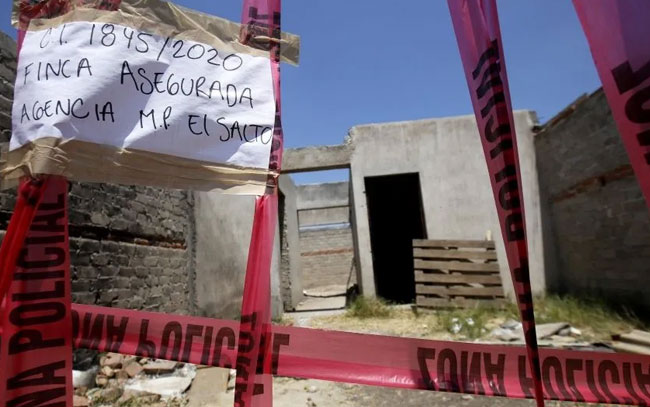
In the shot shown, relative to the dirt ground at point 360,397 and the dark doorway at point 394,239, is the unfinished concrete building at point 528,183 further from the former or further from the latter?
the dark doorway at point 394,239

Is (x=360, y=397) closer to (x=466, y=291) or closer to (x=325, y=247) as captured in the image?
(x=466, y=291)

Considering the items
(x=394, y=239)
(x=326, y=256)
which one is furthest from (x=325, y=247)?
(x=394, y=239)

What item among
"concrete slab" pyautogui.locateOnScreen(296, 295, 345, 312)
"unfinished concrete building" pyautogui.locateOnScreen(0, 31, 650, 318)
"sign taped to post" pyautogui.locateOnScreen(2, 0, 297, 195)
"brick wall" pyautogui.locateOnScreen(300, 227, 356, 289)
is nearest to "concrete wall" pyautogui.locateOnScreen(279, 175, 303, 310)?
"unfinished concrete building" pyautogui.locateOnScreen(0, 31, 650, 318)

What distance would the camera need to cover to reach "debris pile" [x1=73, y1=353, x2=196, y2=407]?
293cm

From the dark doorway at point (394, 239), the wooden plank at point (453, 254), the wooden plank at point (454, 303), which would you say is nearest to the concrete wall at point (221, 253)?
the wooden plank at point (454, 303)

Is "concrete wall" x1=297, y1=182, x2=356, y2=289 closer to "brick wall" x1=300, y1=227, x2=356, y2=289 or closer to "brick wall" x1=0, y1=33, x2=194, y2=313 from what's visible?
"brick wall" x1=300, y1=227, x2=356, y2=289

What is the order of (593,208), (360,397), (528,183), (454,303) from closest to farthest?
1. (360,397)
2. (593,208)
3. (454,303)
4. (528,183)

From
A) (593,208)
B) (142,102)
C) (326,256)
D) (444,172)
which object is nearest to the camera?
(142,102)

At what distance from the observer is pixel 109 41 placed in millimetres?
1222

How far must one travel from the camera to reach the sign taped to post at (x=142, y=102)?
45.3 inches

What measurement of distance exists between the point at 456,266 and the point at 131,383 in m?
5.26

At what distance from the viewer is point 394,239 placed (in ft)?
40.5

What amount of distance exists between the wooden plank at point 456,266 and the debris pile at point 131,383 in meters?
4.32

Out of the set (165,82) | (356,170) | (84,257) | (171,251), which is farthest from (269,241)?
(356,170)
